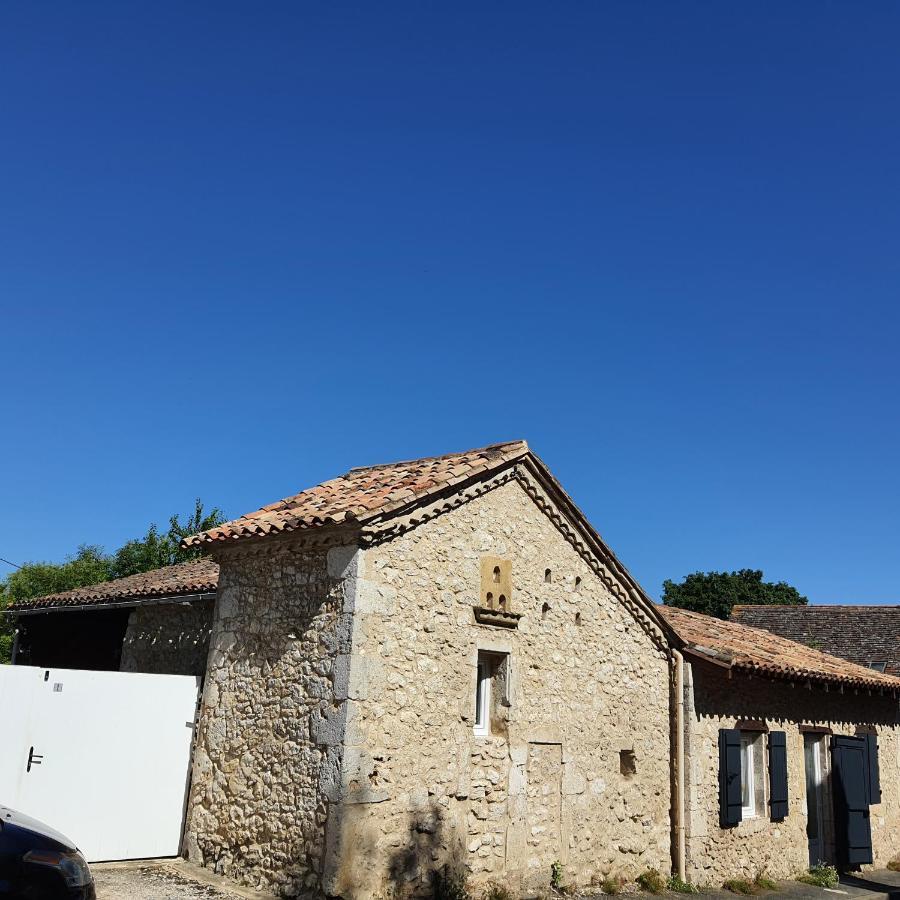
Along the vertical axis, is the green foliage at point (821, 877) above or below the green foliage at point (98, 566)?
below

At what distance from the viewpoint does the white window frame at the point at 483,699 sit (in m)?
10.0

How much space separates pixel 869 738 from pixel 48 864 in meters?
14.1

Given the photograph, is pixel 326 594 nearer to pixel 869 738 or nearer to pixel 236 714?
pixel 236 714

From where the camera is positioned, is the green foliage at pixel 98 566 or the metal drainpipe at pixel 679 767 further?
the green foliage at pixel 98 566

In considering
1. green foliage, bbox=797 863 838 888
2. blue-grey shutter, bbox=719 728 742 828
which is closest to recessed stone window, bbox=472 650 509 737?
blue-grey shutter, bbox=719 728 742 828

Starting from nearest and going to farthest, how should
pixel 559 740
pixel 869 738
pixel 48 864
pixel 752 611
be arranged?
pixel 48 864
pixel 559 740
pixel 869 738
pixel 752 611

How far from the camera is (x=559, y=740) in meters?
10.7

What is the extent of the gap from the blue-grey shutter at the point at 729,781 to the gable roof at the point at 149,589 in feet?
24.7

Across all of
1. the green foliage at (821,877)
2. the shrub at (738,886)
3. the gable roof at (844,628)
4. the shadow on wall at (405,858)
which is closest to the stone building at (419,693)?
the shadow on wall at (405,858)

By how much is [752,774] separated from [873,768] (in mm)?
3461

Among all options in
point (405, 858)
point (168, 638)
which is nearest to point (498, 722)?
point (405, 858)

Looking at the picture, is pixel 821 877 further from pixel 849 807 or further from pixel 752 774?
pixel 752 774

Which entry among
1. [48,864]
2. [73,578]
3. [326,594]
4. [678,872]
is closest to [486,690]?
[326,594]

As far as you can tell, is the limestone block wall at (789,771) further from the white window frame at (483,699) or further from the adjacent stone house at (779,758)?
the white window frame at (483,699)
